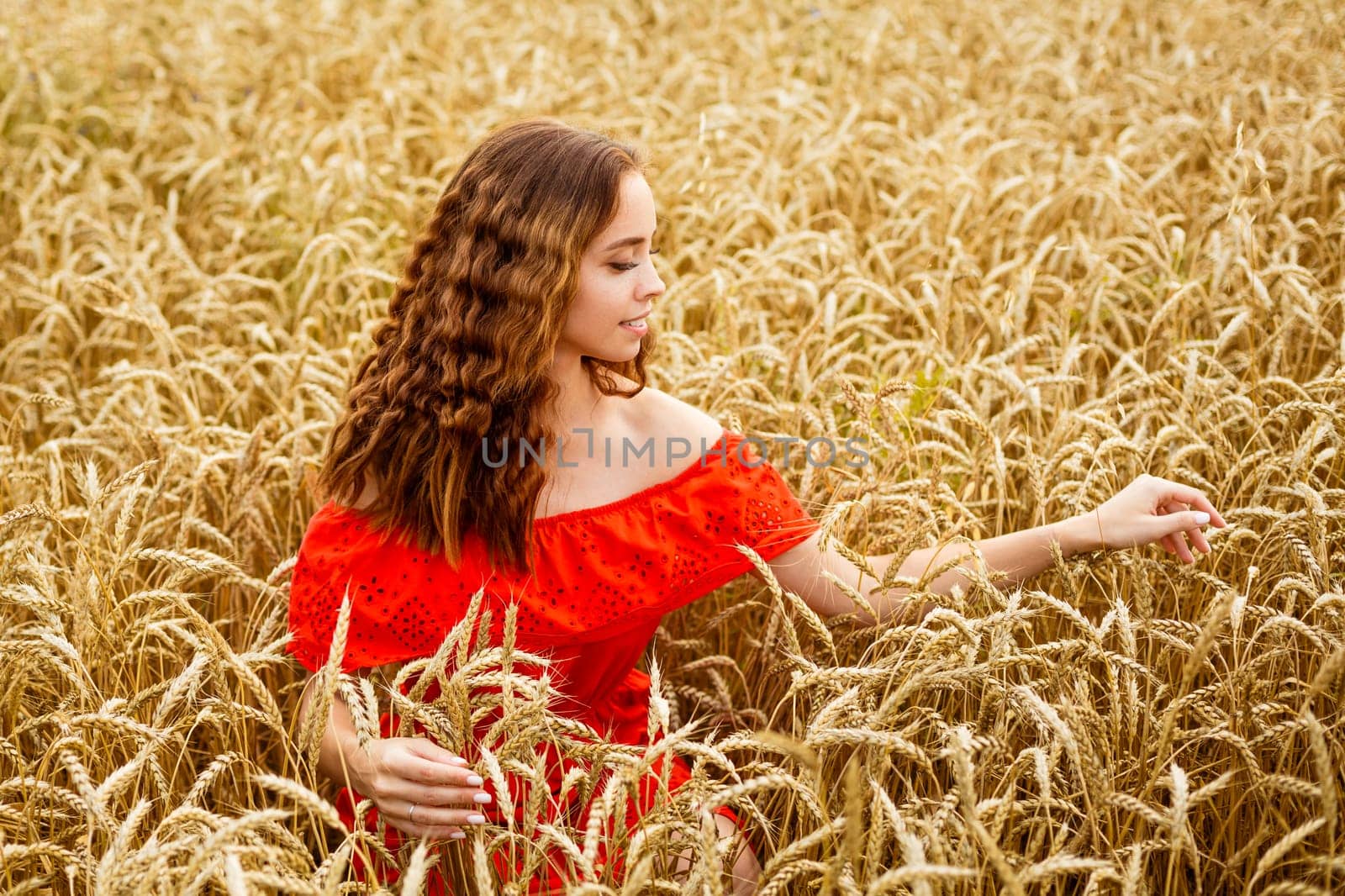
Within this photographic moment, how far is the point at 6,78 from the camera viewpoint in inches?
185

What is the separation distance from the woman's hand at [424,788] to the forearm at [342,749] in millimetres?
74

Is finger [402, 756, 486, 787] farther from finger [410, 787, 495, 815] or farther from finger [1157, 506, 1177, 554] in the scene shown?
finger [1157, 506, 1177, 554]

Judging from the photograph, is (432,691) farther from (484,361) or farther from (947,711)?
(947,711)

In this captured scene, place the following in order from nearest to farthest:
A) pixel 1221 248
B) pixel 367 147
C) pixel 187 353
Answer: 1. pixel 1221 248
2. pixel 187 353
3. pixel 367 147

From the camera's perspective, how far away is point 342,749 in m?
1.56

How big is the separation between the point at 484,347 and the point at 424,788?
2.28ft

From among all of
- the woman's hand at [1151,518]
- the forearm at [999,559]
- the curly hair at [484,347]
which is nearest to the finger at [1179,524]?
the woman's hand at [1151,518]

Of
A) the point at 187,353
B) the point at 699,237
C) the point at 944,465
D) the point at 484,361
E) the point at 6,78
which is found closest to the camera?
the point at 484,361

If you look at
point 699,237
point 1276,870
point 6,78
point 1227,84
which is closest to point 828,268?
point 699,237

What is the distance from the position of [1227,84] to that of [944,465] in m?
2.38

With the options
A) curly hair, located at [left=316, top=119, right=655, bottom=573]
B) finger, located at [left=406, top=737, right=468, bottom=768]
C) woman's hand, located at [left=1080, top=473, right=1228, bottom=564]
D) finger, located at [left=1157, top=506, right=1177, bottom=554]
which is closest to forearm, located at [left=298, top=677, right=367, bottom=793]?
finger, located at [left=406, top=737, right=468, bottom=768]

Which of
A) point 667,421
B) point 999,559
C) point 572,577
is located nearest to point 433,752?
point 572,577

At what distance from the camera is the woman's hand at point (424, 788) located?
55.1 inches

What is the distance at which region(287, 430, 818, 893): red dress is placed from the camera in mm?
1777
